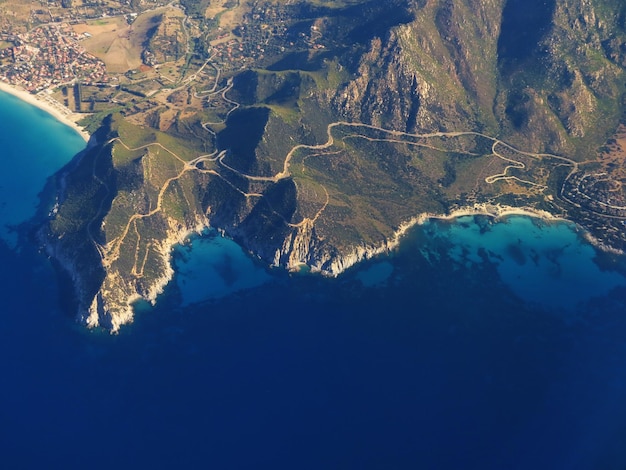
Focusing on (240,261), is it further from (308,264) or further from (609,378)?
(609,378)

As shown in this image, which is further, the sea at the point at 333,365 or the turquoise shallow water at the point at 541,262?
the turquoise shallow water at the point at 541,262

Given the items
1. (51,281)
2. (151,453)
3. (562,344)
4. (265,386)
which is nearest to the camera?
(151,453)

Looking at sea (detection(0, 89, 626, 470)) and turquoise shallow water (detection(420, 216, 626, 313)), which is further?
turquoise shallow water (detection(420, 216, 626, 313))

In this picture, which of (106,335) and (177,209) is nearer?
(106,335)

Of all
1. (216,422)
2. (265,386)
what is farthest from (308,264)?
(216,422)

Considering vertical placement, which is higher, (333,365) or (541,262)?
(541,262)

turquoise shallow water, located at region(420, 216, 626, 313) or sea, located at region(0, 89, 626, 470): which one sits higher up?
turquoise shallow water, located at region(420, 216, 626, 313)

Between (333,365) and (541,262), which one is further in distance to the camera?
(541,262)

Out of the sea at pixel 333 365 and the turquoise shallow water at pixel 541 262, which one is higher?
the turquoise shallow water at pixel 541 262
